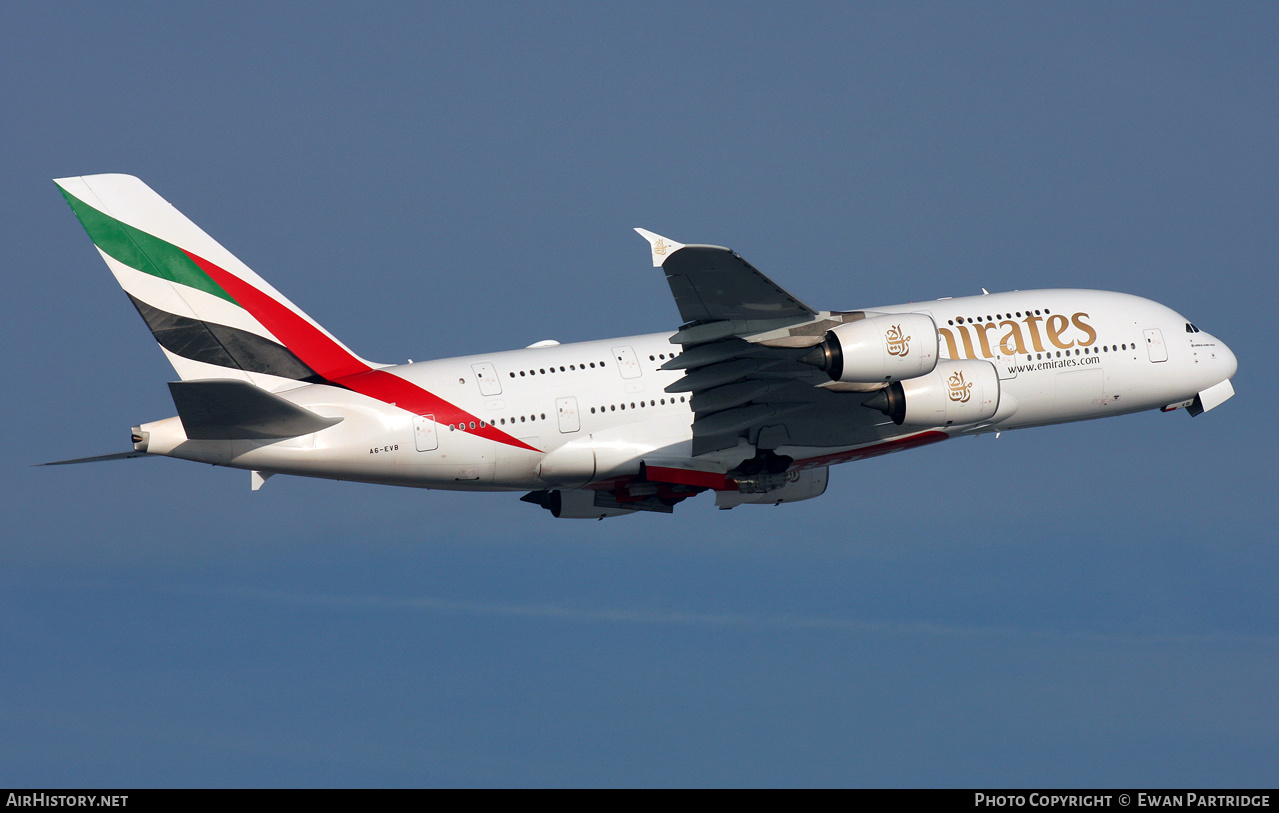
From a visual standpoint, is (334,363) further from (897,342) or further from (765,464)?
(897,342)

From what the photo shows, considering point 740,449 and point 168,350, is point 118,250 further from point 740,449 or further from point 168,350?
point 740,449

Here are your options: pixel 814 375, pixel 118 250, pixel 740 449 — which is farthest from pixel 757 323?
pixel 118 250

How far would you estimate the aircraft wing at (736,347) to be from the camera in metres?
33.3

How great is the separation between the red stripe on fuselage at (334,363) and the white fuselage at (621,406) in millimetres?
189

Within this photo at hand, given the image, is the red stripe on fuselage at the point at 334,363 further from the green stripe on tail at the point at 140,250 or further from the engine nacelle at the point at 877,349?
the engine nacelle at the point at 877,349

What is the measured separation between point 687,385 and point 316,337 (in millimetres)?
10089

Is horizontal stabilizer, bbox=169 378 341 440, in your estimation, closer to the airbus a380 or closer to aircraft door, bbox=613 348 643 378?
the airbus a380

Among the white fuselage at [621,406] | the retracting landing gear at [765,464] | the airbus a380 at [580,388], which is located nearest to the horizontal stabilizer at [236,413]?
the airbus a380 at [580,388]

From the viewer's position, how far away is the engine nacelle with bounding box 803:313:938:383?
35.7 metres

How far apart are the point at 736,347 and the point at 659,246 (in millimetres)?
5027

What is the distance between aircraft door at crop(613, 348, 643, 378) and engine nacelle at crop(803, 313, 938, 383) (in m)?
5.39

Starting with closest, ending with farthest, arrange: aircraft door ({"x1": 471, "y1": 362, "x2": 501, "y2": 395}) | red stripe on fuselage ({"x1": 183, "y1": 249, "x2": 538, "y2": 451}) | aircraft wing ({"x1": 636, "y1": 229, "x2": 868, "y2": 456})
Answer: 1. aircraft wing ({"x1": 636, "y1": 229, "x2": 868, "y2": 456})
2. red stripe on fuselage ({"x1": 183, "y1": 249, "x2": 538, "y2": 451})
3. aircraft door ({"x1": 471, "y1": 362, "x2": 501, "y2": 395})

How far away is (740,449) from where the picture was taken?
40062mm

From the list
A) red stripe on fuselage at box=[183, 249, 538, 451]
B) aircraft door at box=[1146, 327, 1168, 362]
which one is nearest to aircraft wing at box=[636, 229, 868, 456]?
red stripe on fuselage at box=[183, 249, 538, 451]
